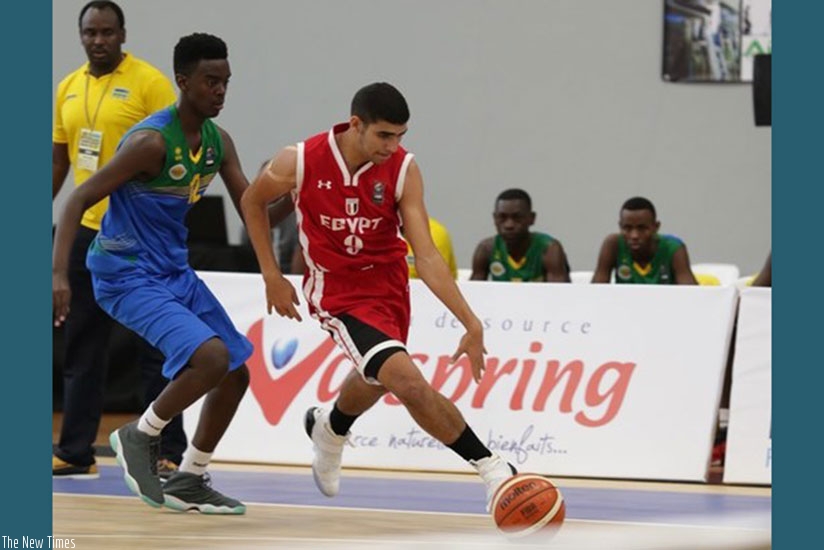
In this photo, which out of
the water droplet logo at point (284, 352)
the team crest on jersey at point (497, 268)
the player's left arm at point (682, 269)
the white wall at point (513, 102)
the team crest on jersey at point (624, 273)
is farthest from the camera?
the white wall at point (513, 102)

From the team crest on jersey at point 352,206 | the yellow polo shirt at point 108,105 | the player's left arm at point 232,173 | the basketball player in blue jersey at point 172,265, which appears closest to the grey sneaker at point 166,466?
the basketball player in blue jersey at point 172,265

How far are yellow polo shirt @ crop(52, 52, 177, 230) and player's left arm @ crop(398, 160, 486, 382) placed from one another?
216cm

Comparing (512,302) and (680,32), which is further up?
(680,32)

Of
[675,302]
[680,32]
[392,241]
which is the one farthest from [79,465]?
[680,32]

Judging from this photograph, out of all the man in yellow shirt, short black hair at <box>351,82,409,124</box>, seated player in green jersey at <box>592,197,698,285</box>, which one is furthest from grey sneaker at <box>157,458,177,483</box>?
seated player in green jersey at <box>592,197,698,285</box>

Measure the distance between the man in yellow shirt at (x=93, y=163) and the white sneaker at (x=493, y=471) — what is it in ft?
7.82

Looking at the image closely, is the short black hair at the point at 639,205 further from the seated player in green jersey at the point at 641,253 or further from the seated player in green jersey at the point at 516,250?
the seated player in green jersey at the point at 516,250

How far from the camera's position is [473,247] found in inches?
513

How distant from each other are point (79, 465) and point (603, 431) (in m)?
2.75

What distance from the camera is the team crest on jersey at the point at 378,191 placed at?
220 inches

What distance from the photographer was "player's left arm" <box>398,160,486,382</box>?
5.21 metres

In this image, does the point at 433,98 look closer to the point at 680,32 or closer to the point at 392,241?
the point at 680,32

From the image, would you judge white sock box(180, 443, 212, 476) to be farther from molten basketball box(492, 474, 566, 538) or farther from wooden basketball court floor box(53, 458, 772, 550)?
molten basketball box(492, 474, 566, 538)

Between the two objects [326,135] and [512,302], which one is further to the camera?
[512,302]
